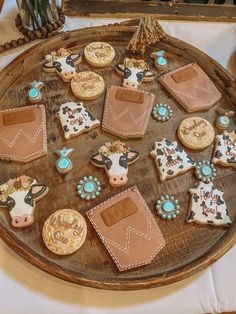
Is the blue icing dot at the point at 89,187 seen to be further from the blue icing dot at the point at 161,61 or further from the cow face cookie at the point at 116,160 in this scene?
the blue icing dot at the point at 161,61

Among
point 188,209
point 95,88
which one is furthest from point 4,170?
point 188,209

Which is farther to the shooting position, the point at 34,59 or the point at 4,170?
the point at 34,59

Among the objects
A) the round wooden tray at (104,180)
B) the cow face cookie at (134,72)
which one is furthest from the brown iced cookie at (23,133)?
the cow face cookie at (134,72)

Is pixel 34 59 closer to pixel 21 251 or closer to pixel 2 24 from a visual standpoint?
pixel 2 24

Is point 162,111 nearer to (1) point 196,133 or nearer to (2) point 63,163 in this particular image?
(1) point 196,133

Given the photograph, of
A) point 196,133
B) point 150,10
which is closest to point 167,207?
point 196,133

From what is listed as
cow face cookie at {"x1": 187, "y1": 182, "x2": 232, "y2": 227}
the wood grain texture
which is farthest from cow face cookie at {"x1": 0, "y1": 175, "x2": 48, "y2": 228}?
the wood grain texture

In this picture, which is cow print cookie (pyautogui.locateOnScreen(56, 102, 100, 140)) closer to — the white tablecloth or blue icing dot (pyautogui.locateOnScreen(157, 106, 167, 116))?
blue icing dot (pyautogui.locateOnScreen(157, 106, 167, 116))
